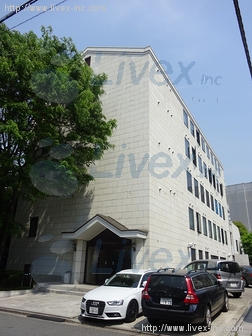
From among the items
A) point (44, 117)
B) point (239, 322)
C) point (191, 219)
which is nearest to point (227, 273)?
point (239, 322)

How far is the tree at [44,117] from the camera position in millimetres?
13578

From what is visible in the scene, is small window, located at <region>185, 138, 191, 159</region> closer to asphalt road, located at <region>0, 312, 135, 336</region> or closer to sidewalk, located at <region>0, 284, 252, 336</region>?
sidewalk, located at <region>0, 284, 252, 336</region>

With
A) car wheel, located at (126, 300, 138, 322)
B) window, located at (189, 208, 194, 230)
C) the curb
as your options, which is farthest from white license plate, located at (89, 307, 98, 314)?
window, located at (189, 208, 194, 230)

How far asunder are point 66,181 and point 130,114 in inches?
263

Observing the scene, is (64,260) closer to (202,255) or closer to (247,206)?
(202,255)

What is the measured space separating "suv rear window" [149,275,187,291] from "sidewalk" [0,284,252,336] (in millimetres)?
1126

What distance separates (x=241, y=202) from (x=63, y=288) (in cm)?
5621

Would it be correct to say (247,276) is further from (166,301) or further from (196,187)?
(166,301)

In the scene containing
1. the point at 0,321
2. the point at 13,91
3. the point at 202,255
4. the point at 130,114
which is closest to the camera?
the point at 0,321

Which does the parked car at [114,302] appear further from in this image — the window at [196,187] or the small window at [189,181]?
the window at [196,187]

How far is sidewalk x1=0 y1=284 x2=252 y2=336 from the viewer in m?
7.43

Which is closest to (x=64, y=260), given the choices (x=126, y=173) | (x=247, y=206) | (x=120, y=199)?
(x=120, y=199)

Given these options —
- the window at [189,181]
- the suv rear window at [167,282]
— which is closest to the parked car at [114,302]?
the suv rear window at [167,282]

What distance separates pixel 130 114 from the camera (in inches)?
721
